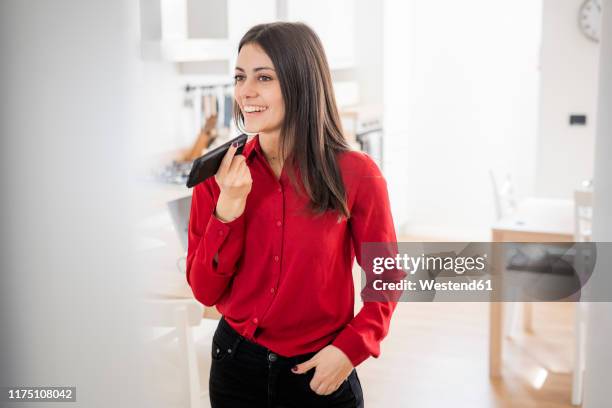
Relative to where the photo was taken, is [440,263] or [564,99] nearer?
[440,263]

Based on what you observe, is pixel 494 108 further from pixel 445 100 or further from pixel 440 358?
pixel 440 358

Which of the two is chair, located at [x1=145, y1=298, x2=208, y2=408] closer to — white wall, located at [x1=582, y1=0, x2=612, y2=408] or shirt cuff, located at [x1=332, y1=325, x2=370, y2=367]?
shirt cuff, located at [x1=332, y1=325, x2=370, y2=367]

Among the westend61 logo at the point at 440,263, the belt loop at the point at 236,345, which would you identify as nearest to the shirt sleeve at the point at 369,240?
the belt loop at the point at 236,345

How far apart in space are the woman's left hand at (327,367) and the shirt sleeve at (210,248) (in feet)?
0.68

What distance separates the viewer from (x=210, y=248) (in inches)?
48.3

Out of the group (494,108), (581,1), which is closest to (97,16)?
(581,1)

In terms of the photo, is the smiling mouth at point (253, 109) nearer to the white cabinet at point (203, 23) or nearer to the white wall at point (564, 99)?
the white cabinet at point (203, 23)

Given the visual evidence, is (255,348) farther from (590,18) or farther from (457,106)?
(457,106)

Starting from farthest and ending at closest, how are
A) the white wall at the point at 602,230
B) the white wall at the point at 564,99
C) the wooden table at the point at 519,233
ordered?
the white wall at the point at 564,99 < the wooden table at the point at 519,233 < the white wall at the point at 602,230

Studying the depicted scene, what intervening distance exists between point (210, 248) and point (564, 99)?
353 centimetres

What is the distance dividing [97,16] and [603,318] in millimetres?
1297

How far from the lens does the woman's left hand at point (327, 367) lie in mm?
1227

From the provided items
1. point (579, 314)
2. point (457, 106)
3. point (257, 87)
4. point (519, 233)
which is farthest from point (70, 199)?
point (457, 106)

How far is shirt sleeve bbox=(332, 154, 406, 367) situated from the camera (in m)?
1.24
